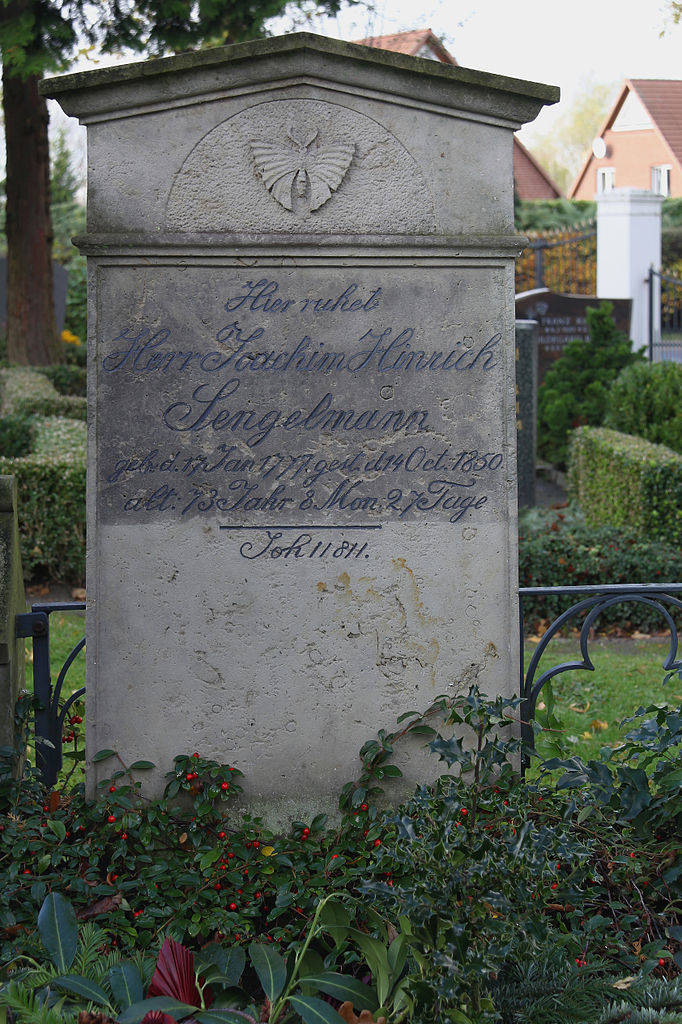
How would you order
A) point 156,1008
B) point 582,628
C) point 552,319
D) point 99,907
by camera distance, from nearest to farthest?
1. point 156,1008
2. point 99,907
3. point 582,628
4. point 552,319

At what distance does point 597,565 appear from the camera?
7742 mm

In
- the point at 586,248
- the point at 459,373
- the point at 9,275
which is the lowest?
the point at 459,373

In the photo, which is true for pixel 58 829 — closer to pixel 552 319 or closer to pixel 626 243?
pixel 552 319

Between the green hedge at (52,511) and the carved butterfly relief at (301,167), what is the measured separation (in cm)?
480

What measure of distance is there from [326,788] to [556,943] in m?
0.89

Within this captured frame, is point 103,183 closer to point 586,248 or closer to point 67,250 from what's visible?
point 586,248

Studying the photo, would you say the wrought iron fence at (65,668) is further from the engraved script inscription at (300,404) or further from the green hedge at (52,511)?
the green hedge at (52,511)

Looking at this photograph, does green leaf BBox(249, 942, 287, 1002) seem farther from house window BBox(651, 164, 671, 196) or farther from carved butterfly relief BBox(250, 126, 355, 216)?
house window BBox(651, 164, 671, 196)

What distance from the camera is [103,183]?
3158mm

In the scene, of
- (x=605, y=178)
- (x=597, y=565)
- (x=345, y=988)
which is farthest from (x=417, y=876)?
(x=605, y=178)

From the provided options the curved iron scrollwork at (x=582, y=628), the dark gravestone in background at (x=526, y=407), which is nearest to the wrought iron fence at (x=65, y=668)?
the curved iron scrollwork at (x=582, y=628)

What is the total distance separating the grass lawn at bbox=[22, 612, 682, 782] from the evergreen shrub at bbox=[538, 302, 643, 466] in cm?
531

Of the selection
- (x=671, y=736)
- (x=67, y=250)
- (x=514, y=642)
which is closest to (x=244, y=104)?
(x=514, y=642)

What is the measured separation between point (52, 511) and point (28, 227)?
20.4 ft
